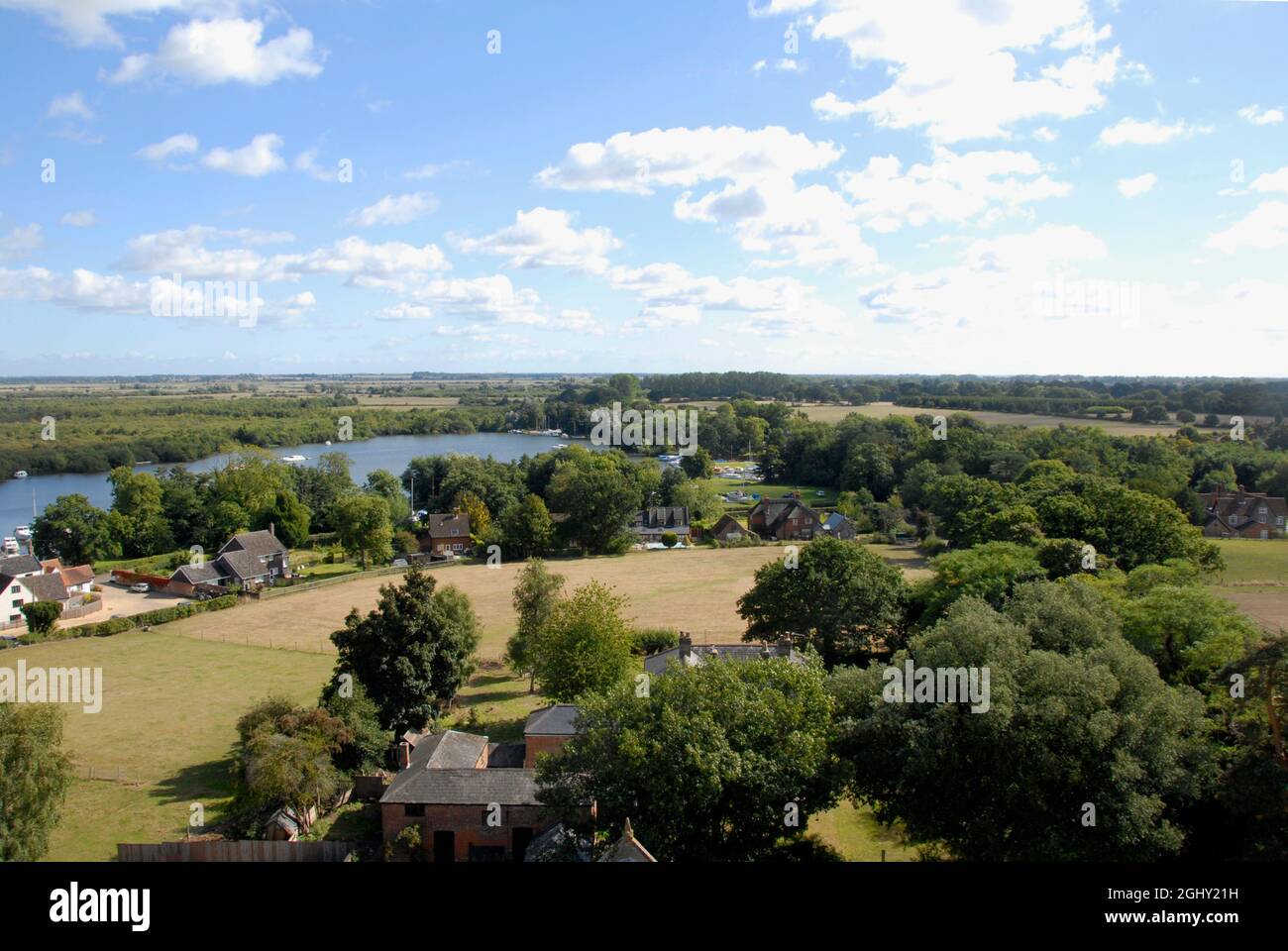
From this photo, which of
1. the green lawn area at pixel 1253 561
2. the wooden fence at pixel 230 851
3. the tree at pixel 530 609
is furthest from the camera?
the green lawn area at pixel 1253 561

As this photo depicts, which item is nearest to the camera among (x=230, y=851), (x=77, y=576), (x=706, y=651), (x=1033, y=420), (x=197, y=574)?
(x=230, y=851)

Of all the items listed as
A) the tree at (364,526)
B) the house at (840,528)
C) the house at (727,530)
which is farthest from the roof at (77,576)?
the house at (840,528)

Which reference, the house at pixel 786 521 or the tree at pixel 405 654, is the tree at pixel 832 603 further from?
the house at pixel 786 521

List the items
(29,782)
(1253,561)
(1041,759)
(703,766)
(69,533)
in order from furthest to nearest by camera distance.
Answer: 1. (69,533)
2. (1253,561)
3. (29,782)
4. (1041,759)
5. (703,766)

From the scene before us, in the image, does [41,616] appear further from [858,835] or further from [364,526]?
[858,835]

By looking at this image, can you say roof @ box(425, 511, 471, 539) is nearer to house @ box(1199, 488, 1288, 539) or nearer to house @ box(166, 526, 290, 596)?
house @ box(166, 526, 290, 596)

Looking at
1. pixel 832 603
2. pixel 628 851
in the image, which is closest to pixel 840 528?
pixel 832 603
